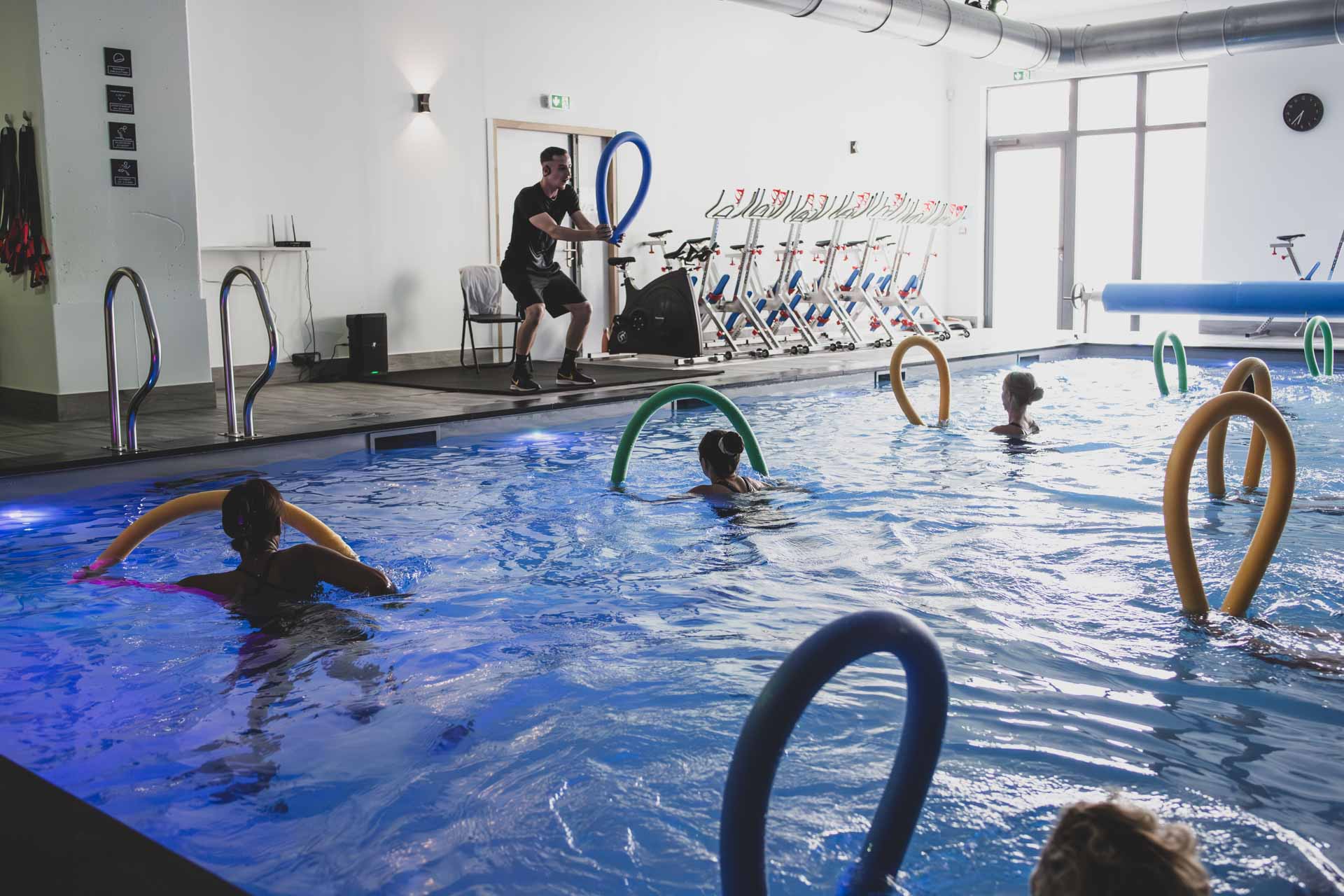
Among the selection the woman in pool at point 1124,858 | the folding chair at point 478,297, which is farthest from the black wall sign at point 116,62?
the woman in pool at point 1124,858

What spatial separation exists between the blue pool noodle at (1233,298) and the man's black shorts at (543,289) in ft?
20.1

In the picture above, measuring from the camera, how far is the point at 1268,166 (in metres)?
14.6

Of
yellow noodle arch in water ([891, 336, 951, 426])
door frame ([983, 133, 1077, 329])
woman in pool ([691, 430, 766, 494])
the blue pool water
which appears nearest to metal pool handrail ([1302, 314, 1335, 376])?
yellow noodle arch in water ([891, 336, 951, 426])

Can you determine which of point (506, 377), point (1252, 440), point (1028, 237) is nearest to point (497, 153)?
point (506, 377)

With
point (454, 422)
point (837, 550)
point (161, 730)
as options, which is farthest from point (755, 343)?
point (161, 730)

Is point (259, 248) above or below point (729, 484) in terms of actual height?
above

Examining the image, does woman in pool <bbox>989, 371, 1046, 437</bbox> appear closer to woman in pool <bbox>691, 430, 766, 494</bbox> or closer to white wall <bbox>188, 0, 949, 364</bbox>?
woman in pool <bbox>691, 430, 766, 494</bbox>

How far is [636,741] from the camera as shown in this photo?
9.48 feet

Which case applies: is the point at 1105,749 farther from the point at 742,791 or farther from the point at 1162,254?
the point at 1162,254

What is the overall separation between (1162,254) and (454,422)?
1236 centimetres

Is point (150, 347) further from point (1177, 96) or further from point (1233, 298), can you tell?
point (1177, 96)

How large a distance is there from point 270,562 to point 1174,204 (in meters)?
15.4

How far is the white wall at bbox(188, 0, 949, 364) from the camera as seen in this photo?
9.59 metres

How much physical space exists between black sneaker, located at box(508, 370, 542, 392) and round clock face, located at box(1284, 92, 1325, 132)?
10891mm
